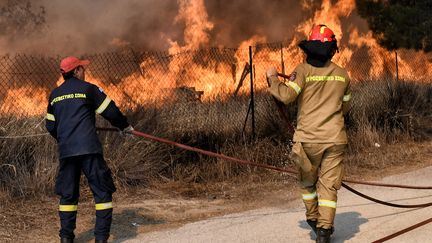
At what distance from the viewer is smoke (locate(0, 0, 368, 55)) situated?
16.9 meters

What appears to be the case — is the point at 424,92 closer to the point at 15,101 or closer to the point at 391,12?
the point at 391,12

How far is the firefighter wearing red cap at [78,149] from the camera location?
16.0 ft

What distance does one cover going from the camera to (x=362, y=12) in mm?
15453

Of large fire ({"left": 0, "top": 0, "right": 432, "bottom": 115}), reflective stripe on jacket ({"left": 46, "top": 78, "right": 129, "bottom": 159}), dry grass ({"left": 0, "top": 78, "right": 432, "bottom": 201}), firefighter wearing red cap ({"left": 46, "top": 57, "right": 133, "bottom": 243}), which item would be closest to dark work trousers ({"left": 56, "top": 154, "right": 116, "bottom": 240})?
firefighter wearing red cap ({"left": 46, "top": 57, "right": 133, "bottom": 243})

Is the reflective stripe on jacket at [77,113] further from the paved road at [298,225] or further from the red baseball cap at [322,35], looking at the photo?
the red baseball cap at [322,35]

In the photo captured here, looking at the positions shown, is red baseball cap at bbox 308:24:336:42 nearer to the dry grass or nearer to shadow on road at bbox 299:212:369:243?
shadow on road at bbox 299:212:369:243

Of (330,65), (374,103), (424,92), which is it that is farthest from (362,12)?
(330,65)

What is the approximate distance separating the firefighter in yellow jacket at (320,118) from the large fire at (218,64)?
380cm

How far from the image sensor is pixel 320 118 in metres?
4.80

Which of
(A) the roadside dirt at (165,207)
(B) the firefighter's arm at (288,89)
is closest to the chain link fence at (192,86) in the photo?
(A) the roadside dirt at (165,207)

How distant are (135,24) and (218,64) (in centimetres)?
475

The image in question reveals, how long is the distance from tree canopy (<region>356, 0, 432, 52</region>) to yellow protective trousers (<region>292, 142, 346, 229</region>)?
876cm

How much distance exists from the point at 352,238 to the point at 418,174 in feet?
11.8

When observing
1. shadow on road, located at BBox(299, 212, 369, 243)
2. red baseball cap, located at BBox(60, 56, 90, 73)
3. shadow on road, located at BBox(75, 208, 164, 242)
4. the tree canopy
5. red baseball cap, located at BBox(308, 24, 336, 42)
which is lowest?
shadow on road, located at BBox(75, 208, 164, 242)
